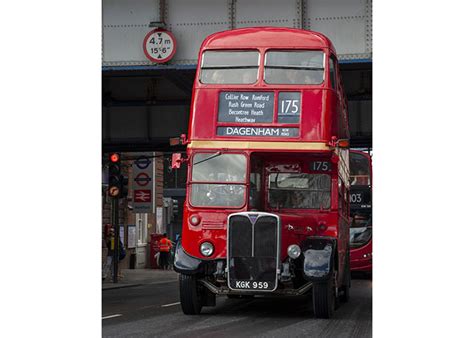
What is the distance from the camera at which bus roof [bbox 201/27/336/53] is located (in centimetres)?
1399

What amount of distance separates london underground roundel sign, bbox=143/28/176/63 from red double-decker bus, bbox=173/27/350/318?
5.83 feet

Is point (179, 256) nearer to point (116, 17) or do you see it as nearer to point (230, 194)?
point (230, 194)

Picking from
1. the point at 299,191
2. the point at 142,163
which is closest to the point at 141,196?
the point at 142,163

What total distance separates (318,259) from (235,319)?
1592mm

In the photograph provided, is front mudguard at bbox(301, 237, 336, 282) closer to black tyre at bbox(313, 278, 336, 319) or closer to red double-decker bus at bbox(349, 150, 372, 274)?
black tyre at bbox(313, 278, 336, 319)

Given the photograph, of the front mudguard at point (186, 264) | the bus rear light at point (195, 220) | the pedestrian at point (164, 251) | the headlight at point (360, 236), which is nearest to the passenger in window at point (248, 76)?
the bus rear light at point (195, 220)

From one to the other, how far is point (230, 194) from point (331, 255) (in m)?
1.85

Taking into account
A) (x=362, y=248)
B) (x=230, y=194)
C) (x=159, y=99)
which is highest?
(x=159, y=99)

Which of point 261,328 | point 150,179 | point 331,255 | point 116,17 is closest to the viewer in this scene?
point 261,328

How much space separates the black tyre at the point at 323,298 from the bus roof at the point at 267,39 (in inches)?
144

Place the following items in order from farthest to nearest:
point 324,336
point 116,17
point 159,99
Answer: point 159,99 < point 116,17 < point 324,336
